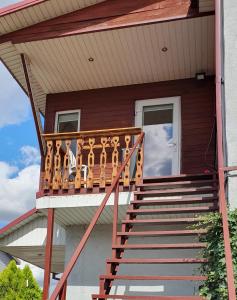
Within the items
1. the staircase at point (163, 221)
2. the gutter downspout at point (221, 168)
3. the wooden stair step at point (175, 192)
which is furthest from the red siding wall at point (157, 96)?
the gutter downspout at point (221, 168)

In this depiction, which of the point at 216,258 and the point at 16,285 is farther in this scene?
the point at 16,285

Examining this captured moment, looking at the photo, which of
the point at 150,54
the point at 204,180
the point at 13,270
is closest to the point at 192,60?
the point at 150,54

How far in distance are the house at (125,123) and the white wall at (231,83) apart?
1cm

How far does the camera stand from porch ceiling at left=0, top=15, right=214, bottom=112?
8297mm

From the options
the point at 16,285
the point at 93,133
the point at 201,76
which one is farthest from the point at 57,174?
the point at 16,285

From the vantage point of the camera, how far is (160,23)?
799 centimetres

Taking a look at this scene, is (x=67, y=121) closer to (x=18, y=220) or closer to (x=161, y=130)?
(x=161, y=130)

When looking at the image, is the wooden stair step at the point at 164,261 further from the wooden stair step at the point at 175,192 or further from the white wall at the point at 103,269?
the white wall at the point at 103,269

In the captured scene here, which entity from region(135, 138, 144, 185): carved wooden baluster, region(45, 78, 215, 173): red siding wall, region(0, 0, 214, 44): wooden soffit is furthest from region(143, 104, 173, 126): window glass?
region(0, 0, 214, 44): wooden soffit

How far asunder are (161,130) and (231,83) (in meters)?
3.55

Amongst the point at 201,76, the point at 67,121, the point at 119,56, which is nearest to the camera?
the point at 119,56

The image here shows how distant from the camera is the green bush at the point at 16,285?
1379 centimetres

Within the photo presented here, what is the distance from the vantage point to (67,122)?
402 inches

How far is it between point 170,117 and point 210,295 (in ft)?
16.4
